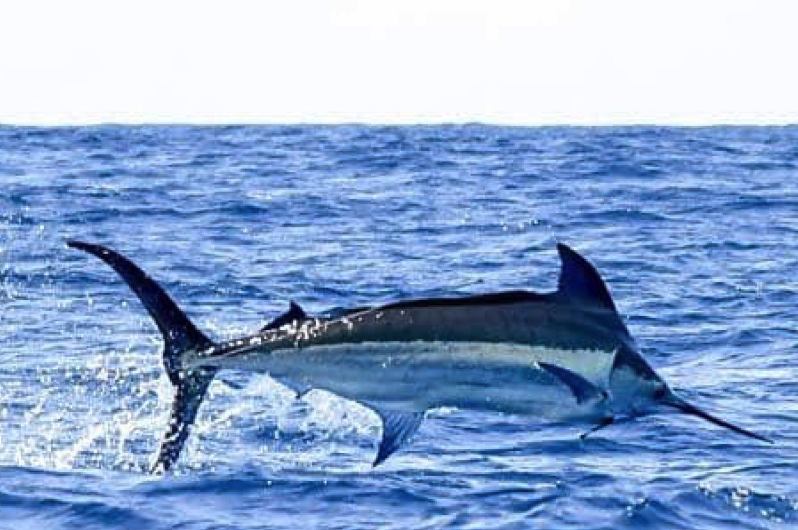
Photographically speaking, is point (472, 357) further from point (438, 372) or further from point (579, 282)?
point (579, 282)

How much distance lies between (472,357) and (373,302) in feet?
33.1

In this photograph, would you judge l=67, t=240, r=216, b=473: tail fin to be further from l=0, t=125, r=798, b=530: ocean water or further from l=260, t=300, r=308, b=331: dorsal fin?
l=0, t=125, r=798, b=530: ocean water

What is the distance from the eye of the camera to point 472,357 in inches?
227

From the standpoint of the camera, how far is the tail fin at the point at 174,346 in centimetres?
612

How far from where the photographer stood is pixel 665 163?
33.9m

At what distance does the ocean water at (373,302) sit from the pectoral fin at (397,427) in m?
1.72

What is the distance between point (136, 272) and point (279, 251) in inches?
532

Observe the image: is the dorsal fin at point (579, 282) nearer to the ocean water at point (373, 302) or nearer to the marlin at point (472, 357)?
the marlin at point (472, 357)

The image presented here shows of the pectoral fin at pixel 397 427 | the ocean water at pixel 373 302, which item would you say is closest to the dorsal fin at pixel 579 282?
the pectoral fin at pixel 397 427

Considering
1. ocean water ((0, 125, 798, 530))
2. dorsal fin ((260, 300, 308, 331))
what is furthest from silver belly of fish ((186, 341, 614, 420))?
ocean water ((0, 125, 798, 530))

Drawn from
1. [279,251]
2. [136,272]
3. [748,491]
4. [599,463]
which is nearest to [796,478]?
[748,491]

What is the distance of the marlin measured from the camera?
579 cm

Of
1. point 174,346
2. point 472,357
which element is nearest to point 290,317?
point 174,346

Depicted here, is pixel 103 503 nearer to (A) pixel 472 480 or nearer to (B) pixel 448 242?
(A) pixel 472 480
